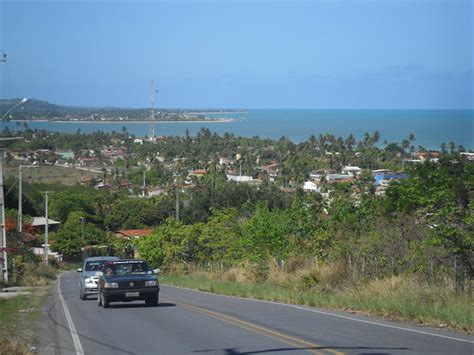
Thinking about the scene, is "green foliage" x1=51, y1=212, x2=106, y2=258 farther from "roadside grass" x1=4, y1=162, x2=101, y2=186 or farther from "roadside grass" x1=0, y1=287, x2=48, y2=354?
"roadside grass" x1=0, y1=287, x2=48, y2=354

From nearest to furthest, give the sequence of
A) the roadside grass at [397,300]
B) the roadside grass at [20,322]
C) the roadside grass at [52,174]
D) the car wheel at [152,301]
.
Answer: the roadside grass at [20,322]
the roadside grass at [397,300]
the car wheel at [152,301]
the roadside grass at [52,174]

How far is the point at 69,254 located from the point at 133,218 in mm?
11058

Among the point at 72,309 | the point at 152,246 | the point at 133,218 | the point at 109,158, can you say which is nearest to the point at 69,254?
the point at 133,218

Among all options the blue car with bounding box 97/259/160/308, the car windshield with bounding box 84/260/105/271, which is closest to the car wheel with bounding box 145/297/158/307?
the blue car with bounding box 97/259/160/308

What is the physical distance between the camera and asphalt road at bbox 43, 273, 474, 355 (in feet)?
44.9

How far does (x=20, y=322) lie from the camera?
2159cm

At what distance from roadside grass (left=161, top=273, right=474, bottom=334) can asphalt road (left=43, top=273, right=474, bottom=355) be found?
554 millimetres

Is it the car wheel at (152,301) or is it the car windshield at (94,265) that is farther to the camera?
the car windshield at (94,265)

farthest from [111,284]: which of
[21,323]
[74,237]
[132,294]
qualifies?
[74,237]

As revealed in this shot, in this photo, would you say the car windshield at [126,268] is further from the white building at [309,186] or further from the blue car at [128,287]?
the white building at [309,186]

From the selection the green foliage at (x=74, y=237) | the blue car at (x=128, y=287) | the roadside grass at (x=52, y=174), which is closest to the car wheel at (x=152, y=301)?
the blue car at (x=128, y=287)

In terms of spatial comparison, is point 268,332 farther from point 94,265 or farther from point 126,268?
point 94,265

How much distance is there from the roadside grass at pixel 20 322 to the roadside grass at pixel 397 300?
6947 mm

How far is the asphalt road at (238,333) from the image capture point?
13672 millimetres
